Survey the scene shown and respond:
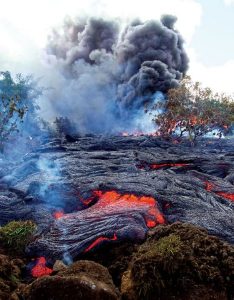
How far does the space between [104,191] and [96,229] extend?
552 centimetres

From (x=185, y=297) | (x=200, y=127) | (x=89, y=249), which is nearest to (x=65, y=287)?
(x=185, y=297)

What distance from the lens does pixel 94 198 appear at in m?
18.9

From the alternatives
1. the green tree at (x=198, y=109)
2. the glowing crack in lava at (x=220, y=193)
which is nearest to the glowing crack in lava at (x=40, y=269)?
the glowing crack in lava at (x=220, y=193)

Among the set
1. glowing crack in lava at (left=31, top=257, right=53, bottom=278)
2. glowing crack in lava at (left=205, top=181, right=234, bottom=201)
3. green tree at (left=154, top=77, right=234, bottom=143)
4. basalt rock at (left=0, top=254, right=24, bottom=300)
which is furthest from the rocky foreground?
green tree at (left=154, top=77, right=234, bottom=143)

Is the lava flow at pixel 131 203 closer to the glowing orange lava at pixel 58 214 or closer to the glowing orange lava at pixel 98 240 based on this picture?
the glowing orange lava at pixel 58 214

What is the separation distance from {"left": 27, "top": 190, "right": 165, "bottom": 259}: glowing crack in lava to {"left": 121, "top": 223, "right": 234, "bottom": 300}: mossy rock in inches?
163

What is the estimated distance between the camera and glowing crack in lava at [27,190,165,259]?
1278 cm

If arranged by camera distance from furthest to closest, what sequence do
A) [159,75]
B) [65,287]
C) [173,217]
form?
[159,75]
[173,217]
[65,287]

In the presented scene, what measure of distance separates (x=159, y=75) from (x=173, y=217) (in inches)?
2410

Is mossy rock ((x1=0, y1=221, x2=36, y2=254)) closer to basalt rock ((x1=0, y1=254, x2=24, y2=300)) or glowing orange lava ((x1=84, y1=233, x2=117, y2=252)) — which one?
glowing orange lava ((x1=84, y1=233, x2=117, y2=252))

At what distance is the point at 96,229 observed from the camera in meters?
13.6

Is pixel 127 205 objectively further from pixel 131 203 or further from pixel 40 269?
pixel 40 269

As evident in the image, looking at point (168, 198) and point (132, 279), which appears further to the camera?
point (168, 198)

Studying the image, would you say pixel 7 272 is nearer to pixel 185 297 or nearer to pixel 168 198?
pixel 185 297
